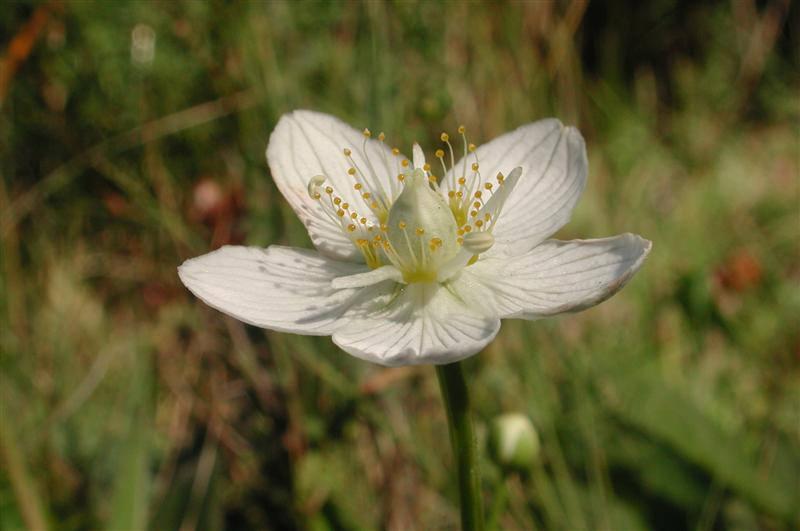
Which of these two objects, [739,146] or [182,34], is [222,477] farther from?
[739,146]

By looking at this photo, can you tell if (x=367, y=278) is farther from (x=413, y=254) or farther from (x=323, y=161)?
(x=323, y=161)

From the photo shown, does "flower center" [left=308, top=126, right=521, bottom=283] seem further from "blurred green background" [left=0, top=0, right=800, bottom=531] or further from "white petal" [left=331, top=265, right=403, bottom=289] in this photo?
"blurred green background" [left=0, top=0, right=800, bottom=531]

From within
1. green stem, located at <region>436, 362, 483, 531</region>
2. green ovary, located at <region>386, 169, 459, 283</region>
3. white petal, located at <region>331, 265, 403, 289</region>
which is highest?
green ovary, located at <region>386, 169, 459, 283</region>

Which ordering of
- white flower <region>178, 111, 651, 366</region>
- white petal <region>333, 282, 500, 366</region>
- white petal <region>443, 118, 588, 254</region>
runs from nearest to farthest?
1. white petal <region>333, 282, 500, 366</region>
2. white flower <region>178, 111, 651, 366</region>
3. white petal <region>443, 118, 588, 254</region>

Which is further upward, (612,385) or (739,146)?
(739,146)

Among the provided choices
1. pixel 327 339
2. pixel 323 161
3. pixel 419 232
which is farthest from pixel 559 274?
pixel 327 339

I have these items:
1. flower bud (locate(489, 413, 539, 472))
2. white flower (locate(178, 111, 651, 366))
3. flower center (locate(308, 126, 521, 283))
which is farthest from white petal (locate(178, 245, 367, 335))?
flower bud (locate(489, 413, 539, 472))

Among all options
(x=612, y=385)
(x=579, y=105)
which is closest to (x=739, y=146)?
(x=579, y=105)
